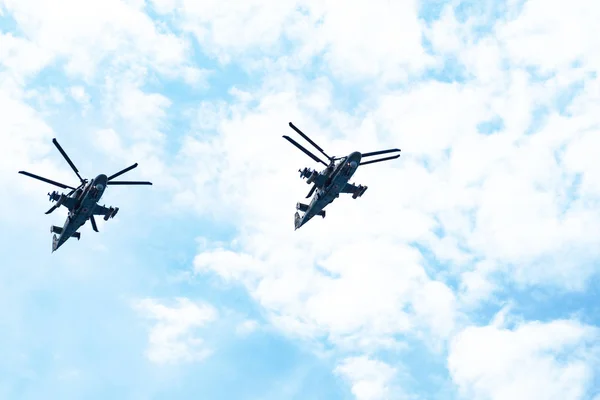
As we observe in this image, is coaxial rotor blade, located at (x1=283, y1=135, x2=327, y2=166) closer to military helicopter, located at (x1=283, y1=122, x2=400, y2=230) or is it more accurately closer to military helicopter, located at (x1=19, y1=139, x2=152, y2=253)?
military helicopter, located at (x1=283, y1=122, x2=400, y2=230)

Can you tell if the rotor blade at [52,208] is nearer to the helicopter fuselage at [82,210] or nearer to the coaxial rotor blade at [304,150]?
the helicopter fuselage at [82,210]

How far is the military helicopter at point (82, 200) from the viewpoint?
86.4 metres

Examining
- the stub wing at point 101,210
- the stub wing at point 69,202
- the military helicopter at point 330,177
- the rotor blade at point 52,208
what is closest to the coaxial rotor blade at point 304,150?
the military helicopter at point 330,177

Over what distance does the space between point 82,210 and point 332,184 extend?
30426mm

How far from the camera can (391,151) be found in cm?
8644

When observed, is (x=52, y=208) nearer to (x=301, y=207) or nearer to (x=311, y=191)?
(x=301, y=207)

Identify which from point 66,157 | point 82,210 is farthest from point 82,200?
point 66,157

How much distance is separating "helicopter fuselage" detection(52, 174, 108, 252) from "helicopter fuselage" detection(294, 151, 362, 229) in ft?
83.7

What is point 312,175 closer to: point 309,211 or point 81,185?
point 309,211

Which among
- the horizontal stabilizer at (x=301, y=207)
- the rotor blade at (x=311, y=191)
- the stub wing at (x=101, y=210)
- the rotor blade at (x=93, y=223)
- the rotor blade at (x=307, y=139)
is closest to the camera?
the rotor blade at (x=307, y=139)

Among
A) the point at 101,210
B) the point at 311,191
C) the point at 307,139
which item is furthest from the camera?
the point at 101,210

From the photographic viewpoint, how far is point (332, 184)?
8812cm

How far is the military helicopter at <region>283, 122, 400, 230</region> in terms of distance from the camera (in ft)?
280

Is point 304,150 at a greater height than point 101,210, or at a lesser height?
greater
